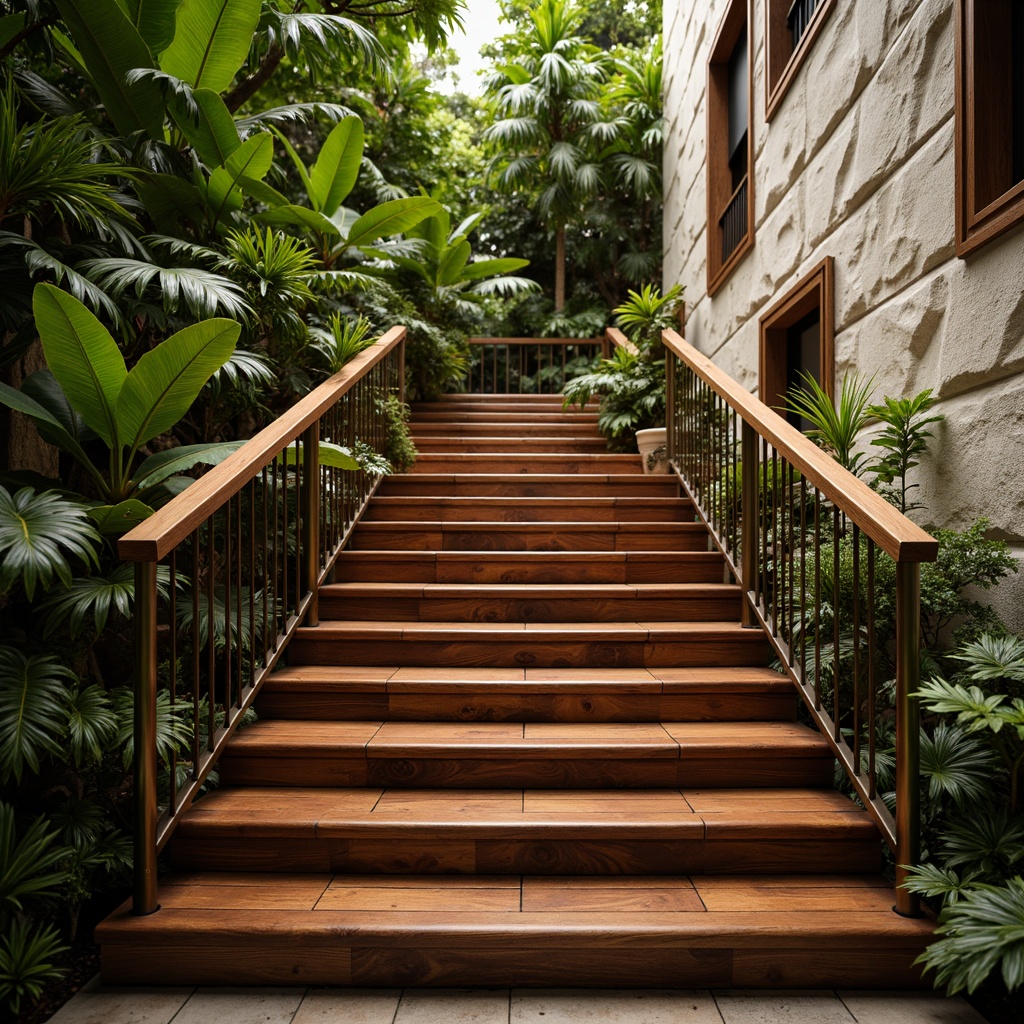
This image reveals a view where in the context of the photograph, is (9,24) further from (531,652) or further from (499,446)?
(499,446)

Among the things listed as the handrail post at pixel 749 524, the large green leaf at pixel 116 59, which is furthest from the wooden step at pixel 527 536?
the large green leaf at pixel 116 59

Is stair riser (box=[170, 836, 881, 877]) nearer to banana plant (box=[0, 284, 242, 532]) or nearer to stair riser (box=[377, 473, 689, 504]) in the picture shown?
banana plant (box=[0, 284, 242, 532])

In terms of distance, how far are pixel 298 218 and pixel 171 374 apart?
2.43m

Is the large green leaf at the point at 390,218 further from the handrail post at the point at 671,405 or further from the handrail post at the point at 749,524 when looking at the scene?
the handrail post at the point at 749,524

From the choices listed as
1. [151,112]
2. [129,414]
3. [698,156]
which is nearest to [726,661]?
[129,414]

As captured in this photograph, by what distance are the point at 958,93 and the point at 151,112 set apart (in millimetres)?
2890

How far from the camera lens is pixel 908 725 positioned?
167 cm

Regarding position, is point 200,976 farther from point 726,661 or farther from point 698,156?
point 698,156

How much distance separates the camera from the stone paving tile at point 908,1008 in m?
1.56

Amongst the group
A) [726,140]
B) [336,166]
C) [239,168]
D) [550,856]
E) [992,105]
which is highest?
[726,140]

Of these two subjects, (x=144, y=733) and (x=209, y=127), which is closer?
(x=144, y=733)

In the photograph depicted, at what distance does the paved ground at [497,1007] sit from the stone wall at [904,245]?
993 mm

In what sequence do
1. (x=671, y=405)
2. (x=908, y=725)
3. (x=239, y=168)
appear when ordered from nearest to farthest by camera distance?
(x=908, y=725) → (x=239, y=168) → (x=671, y=405)

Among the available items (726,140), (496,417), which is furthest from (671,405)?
(726,140)
